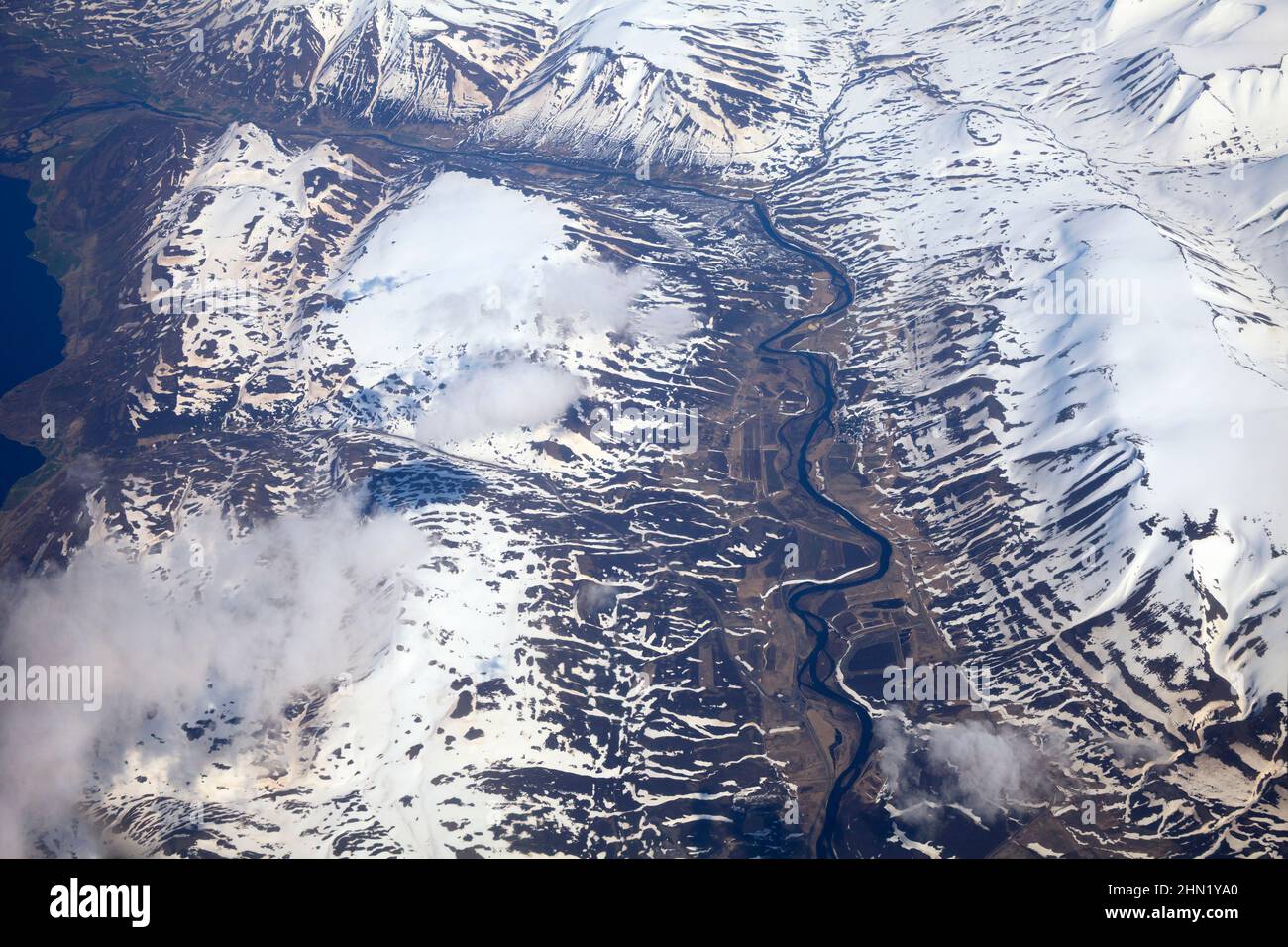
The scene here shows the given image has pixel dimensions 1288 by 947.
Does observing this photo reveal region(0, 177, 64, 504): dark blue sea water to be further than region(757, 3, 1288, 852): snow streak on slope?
Yes

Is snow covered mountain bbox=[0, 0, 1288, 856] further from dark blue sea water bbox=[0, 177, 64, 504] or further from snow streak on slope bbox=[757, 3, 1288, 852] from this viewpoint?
dark blue sea water bbox=[0, 177, 64, 504]

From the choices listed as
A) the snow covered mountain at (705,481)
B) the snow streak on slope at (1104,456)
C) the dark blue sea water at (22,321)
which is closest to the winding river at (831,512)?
the snow covered mountain at (705,481)

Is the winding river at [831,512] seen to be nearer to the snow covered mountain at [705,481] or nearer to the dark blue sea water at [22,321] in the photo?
the snow covered mountain at [705,481]

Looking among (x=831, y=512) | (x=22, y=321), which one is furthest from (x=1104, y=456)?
(x=22, y=321)

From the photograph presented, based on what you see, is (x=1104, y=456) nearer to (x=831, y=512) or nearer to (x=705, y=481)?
(x=831, y=512)

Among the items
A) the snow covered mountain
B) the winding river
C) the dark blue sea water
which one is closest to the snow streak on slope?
the snow covered mountain
